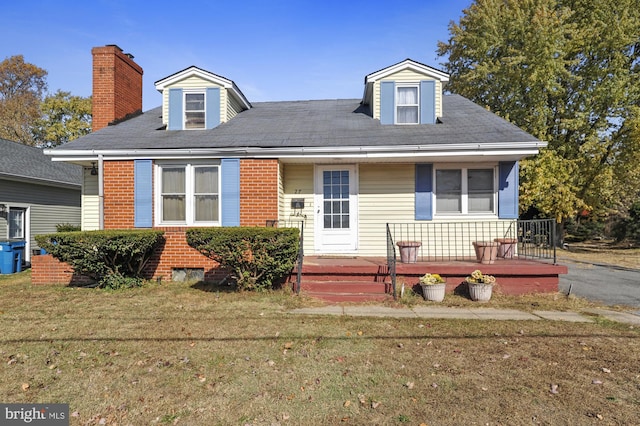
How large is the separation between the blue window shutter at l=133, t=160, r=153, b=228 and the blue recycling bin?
5822mm

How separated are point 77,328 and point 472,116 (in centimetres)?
988

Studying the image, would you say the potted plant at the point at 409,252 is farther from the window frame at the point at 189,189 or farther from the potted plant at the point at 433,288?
the window frame at the point at 189,189

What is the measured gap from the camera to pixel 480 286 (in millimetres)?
6656

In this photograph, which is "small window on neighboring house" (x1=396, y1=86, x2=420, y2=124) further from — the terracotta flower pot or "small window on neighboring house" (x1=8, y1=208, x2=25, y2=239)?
"small window on neighboring house" (x1=8, y1=208, x2=25, y2=239)

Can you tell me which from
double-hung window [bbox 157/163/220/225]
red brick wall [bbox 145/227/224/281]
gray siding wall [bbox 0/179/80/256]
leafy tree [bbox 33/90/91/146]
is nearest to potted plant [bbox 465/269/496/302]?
red brick wall [bbox 145/227/224/281]

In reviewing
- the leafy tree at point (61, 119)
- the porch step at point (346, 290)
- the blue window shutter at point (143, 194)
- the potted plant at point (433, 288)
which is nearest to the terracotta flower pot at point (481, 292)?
the potted plant at point (433, 288)

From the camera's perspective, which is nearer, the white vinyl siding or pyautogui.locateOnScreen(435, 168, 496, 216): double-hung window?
pyautogui.locateOnScreen(435, 168, 496, 216): double-hung window

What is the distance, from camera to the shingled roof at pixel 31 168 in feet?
41.5

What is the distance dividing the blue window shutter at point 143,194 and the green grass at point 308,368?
2.77m

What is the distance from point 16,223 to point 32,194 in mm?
1212

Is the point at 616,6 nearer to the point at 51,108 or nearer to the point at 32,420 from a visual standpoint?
the point at 32,420

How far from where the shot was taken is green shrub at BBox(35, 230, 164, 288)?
7.12 metres

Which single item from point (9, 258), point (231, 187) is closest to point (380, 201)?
point (231, 187)

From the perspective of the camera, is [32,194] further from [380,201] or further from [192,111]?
[380,201]
